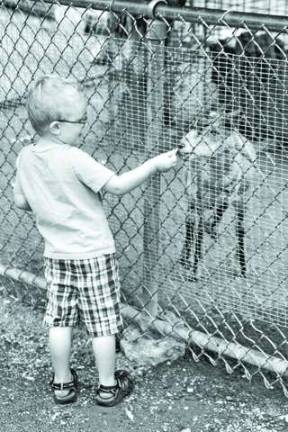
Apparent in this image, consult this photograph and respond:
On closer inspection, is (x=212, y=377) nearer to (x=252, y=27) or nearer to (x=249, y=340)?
(x=249, y=340)

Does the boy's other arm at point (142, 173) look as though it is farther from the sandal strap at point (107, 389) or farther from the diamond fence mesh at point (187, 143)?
the sandal strap at point (107, 389)

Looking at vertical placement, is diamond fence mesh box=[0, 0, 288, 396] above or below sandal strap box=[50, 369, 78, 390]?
above

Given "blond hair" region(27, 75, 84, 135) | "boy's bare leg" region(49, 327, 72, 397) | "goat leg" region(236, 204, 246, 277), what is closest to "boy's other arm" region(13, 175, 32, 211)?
"blond hair" region(27, 75, 84, 135)

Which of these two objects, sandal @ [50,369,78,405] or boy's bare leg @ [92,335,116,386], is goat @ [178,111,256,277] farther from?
sandal @ [50,369,78,405]

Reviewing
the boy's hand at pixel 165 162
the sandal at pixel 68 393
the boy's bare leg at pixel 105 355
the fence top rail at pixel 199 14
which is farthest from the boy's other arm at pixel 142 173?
the sandal at pixel 68 393

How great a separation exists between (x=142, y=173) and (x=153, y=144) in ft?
1.62

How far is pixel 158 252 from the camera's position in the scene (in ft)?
10.4

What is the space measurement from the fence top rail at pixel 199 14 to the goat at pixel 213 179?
1.34ft

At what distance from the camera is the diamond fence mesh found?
289 centimetres

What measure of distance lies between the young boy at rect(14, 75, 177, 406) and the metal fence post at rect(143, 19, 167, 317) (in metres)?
0.35

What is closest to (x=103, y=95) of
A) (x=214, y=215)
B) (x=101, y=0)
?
(x=101, y=0)

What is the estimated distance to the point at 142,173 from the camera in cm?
256

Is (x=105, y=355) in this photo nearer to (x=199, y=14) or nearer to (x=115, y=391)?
(x=115, y=391)

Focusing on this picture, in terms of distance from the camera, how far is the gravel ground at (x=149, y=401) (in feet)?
9.31
